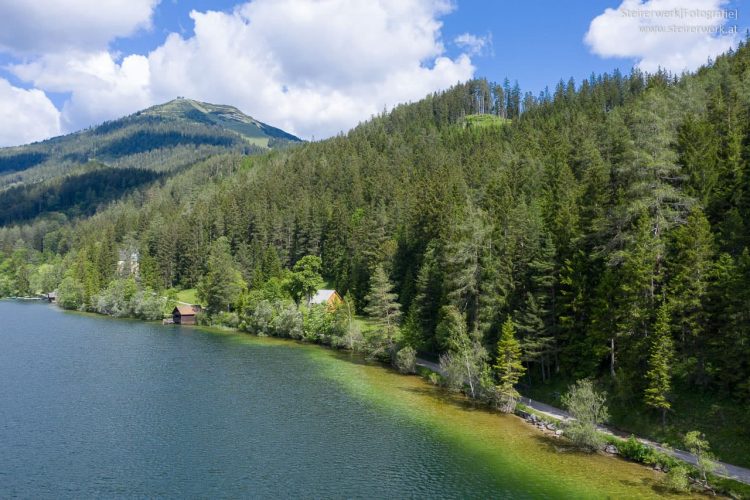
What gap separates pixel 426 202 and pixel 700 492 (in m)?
58.9

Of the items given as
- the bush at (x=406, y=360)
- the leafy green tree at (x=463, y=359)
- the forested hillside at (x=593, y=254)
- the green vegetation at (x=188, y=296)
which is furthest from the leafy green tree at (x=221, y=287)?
the leafy green tree at (x=463, y=359)

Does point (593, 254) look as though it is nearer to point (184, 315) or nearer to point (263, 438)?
point (263, 438)

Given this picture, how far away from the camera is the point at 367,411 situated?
160 ft

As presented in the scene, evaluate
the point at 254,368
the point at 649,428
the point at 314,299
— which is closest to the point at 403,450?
the point at 649,428

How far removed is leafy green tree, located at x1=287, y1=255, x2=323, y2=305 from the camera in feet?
320

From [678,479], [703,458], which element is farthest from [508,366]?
[678,479]

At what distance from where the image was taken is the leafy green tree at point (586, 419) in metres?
38.5

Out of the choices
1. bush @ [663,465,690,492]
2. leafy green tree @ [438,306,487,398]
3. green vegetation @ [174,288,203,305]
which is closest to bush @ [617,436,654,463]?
bush @ [663,465,690,492]

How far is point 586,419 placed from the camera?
39.3 m

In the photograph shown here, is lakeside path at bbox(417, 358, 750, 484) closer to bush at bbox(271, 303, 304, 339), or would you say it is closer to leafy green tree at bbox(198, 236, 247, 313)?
bush at bbox(271, 303, 304, 339)

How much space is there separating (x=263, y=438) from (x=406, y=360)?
25314 millimetres

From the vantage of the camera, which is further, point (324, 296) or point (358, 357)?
point (324, 296)

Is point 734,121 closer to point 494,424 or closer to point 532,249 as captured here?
point 532,249

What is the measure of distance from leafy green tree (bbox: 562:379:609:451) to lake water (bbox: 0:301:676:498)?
52.5 inches
